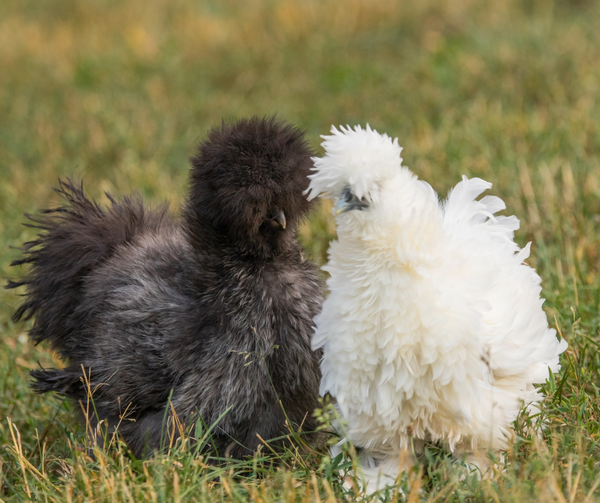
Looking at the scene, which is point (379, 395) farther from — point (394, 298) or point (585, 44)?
point (585, 44)

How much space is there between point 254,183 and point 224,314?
0.61 metres

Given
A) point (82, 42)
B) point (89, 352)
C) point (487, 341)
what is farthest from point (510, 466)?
point (82, 42)

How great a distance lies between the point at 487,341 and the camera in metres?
2.68

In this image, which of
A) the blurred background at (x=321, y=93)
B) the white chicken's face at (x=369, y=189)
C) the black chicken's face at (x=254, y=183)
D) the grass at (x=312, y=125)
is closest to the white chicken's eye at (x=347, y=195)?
the white chicken's face at (x=369, y=189)

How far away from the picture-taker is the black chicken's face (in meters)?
3.03

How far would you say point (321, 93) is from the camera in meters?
9.15

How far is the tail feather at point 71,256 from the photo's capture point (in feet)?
12.5

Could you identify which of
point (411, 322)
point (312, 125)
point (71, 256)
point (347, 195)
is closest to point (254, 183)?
point (347, 195)

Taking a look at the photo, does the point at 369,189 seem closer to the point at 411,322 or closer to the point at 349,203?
the point at 349,203

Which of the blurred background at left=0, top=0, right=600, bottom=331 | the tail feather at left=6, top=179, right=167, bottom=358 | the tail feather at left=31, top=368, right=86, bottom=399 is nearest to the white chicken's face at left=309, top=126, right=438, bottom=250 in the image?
the tail feather at left=6, top=179, right=167, bottom=358

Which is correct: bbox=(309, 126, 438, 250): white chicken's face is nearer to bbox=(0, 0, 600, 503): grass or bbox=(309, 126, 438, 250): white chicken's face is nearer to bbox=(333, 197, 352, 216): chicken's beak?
bbox=(333, 197, 352, 216): chicken's beak

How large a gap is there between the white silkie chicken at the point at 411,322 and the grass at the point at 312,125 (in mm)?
163

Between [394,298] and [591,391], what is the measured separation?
51.1 inches

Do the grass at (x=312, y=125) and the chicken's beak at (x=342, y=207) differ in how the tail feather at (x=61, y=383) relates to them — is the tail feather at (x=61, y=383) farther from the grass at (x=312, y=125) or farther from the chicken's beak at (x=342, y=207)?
the chicken's beak at (x=342, y=207)
